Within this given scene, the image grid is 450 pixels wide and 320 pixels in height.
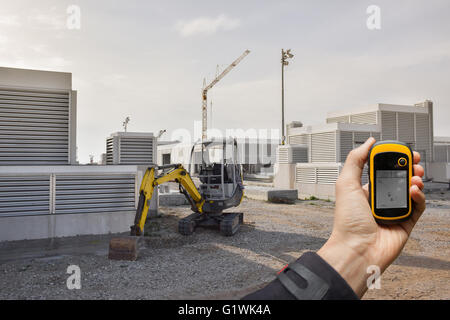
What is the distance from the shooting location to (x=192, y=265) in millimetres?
7293

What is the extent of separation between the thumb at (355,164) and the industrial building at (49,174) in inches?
388

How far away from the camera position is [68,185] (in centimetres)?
995

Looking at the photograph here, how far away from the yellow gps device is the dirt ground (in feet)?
14.8

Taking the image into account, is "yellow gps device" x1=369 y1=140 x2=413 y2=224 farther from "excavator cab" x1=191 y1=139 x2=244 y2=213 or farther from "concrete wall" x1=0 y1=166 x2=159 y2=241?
"concrete wall" x1=0 y1=166 x2=159 y2=241

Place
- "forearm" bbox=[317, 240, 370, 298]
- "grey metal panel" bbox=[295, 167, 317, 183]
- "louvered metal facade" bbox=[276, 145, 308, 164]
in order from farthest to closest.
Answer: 1. "louvered metal facade" bbox=[276, 145, 308, 164]
2. "grey metal panel" bbox=[295, 167, 317, 183]
3. "forearm" bbox=[317, 240, 370, 298]

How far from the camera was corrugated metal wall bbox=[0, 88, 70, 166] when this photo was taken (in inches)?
389

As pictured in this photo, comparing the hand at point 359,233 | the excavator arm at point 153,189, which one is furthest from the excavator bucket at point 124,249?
the hand at point 359,233

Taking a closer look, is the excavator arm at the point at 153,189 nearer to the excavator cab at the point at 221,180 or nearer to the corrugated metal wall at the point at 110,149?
the excavator cab at the point at 221,180

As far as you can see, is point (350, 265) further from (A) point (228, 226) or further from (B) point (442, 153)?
(B) point (442, 153)

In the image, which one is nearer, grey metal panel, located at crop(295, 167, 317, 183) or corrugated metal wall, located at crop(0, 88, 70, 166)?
corrugated metal wall, located at crop(0, 88, 70, 166)

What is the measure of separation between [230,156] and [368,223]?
9.77 m

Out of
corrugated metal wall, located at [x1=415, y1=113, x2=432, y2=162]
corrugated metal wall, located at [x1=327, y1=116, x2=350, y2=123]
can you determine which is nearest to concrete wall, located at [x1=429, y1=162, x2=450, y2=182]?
corrugated metal wall, located at [x1=415, y1=113, x2=432, y2=162]

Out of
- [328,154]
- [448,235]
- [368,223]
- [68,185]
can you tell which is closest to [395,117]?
[328,154]
